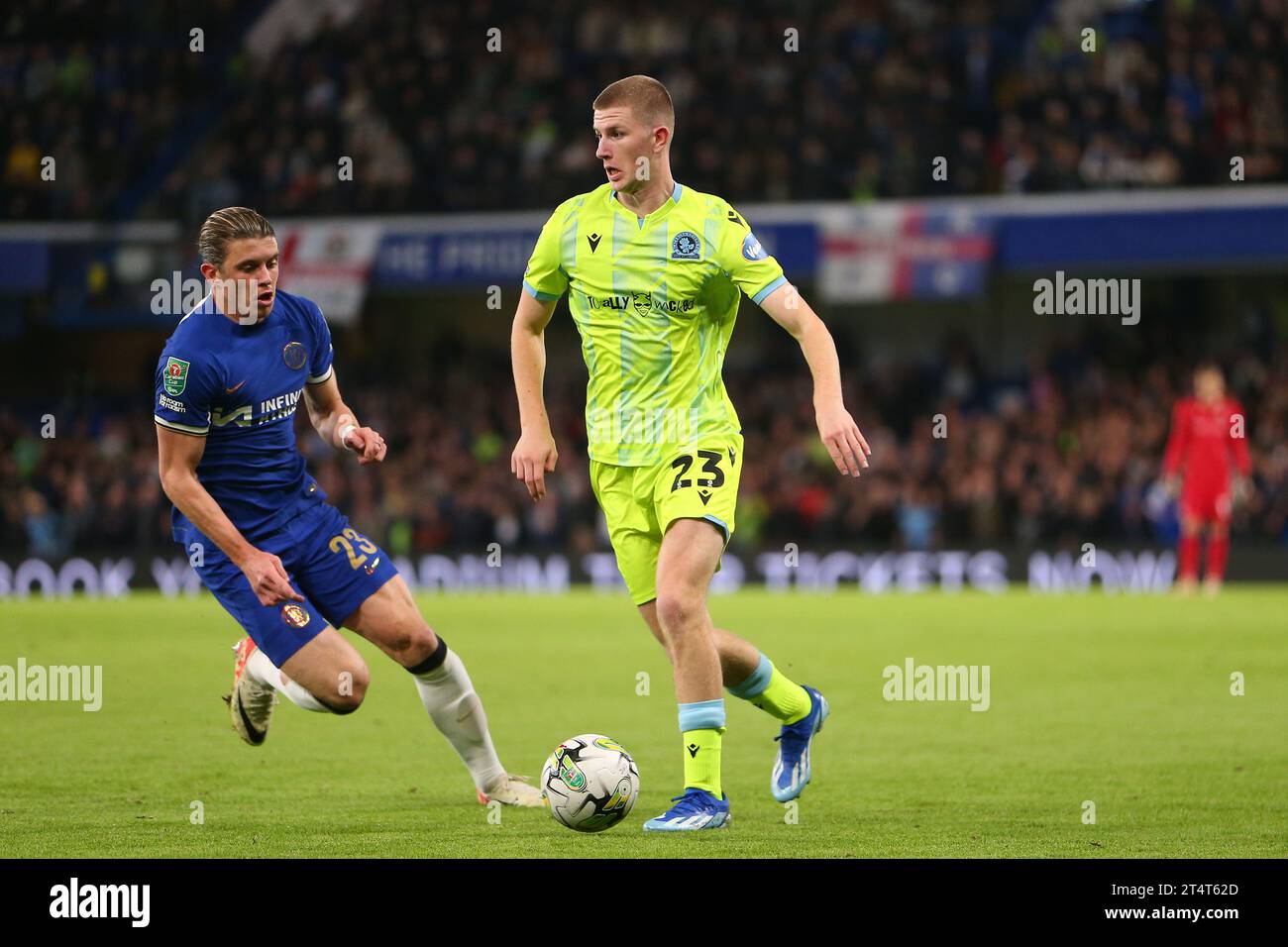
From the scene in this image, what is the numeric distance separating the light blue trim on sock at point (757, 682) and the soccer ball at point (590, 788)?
2.26 ft

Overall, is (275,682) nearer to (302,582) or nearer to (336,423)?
(302,582)

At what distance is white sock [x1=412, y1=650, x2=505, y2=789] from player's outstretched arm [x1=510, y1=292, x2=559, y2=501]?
31.2 inches

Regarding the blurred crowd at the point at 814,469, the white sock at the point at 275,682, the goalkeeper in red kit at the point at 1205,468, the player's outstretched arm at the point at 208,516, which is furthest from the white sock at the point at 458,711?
the blurred crowd at the point at 814,469

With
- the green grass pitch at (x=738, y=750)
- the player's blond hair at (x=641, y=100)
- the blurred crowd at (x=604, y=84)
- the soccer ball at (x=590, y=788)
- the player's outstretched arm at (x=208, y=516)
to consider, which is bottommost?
the green grass pitch at (x=738, y=750)

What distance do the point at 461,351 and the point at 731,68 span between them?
6304mm

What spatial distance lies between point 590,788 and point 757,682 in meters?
0.93

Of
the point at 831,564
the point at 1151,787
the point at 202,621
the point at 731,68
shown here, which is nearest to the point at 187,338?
the point at 1151,787

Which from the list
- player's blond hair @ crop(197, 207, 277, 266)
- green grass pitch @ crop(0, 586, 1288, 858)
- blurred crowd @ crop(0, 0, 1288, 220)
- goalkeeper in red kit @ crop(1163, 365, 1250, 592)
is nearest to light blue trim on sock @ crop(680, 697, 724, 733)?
green grass pitch @ crop(0, 586, 1288, 858)

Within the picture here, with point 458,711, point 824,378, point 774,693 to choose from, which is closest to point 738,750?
point 774,693

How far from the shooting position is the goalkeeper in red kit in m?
18.7

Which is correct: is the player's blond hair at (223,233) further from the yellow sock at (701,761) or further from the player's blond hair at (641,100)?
the yellow sock at (701,761)

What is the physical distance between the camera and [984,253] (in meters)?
24.1

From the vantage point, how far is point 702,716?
6.23 meters

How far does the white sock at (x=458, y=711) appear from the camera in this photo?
686 centimetres
